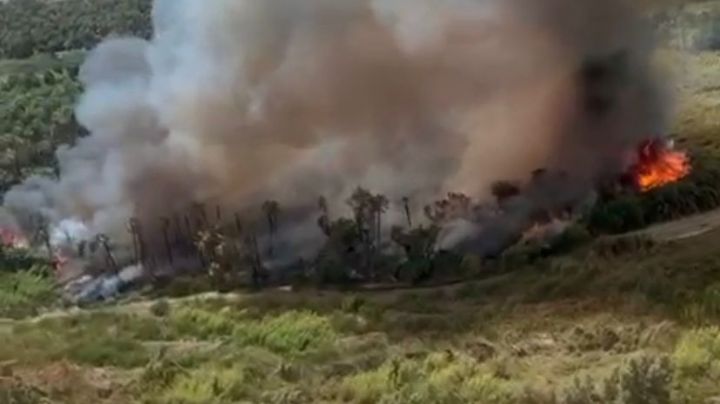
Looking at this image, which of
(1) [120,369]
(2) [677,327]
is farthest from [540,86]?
(1) [120,369]

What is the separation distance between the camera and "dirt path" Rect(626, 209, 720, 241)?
44125mm

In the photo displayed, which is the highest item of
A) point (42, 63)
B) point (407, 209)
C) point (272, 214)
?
point (42, 63)

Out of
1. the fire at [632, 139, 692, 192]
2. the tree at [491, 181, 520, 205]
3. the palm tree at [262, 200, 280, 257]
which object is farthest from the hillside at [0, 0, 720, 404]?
the palm tree at [262, 200, 280, 257]

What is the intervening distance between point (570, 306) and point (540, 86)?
24.2 m

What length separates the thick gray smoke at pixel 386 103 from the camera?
54.3 m

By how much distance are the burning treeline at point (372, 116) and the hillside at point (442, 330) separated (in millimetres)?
4333

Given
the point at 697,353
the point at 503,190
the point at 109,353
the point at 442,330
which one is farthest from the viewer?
the point at 503,190

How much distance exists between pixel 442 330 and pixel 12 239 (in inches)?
1495

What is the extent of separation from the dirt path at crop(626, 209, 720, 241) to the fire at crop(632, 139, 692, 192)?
170 inches

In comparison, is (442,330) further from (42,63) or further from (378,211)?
(42,63)

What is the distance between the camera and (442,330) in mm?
31734

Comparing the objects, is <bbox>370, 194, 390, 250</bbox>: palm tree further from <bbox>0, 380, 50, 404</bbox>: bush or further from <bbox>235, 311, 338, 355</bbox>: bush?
<bbox>0, 380, 50, 404</bbox>: bush

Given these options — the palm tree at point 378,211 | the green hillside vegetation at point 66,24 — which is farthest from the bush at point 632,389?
the green hillside vegetation at point 66,24

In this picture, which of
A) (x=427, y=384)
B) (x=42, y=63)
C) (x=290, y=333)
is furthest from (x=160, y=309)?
(x=42, y=63)
